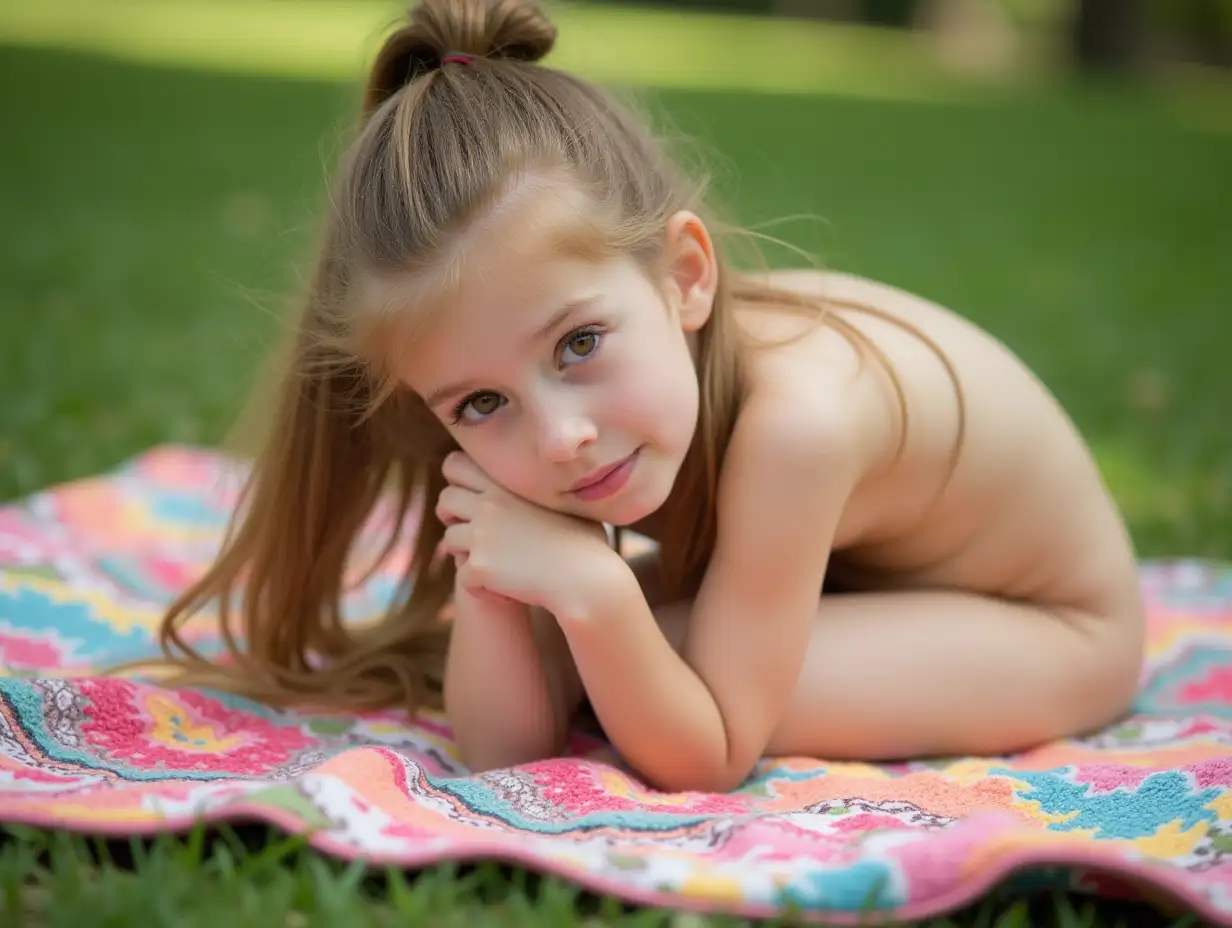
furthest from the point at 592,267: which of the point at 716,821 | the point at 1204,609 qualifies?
the point at 1204,609

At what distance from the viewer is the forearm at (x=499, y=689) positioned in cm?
203

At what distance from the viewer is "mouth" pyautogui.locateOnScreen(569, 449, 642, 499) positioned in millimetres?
1844

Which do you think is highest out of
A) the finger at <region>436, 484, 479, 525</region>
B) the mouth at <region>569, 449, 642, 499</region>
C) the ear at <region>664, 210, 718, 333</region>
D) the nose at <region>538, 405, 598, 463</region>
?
the ear at <region>664, 210, 718, 333</region>

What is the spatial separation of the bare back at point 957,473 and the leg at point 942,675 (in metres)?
0.06

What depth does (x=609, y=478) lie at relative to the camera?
185 centimetres

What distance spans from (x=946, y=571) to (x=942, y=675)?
8.2 inches

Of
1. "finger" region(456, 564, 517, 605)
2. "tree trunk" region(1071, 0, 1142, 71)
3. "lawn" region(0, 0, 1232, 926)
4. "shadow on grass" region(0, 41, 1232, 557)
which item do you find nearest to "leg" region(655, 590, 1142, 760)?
"finger" region(456, 564, 517, 605)

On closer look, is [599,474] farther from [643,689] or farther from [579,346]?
[643,689]

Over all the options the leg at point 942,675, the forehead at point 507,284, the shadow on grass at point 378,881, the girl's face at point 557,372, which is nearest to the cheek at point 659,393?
the girl's face at point 557,372

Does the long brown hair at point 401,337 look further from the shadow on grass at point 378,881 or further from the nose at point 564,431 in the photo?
the shadow on grass at point 378,881

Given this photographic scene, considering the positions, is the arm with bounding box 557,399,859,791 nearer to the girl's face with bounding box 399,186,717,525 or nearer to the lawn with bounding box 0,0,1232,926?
the girl's face with bounding box 399,186,717,525

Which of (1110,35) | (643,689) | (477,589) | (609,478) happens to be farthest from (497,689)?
(1110,35)

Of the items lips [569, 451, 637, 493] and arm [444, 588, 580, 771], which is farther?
arm [444, 588, 580, 771]

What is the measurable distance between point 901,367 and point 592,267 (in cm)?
53
